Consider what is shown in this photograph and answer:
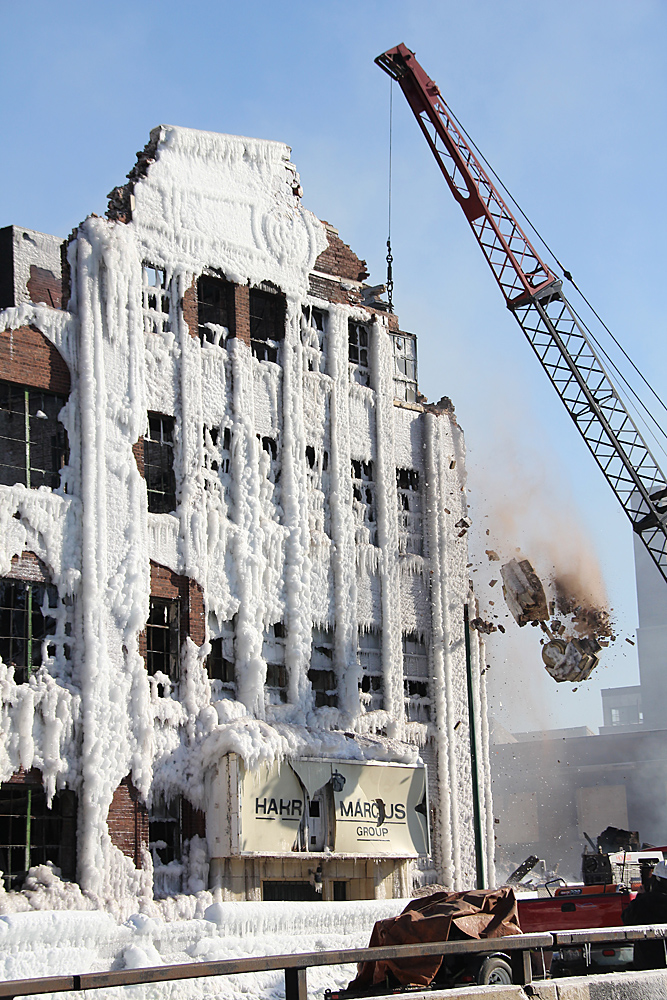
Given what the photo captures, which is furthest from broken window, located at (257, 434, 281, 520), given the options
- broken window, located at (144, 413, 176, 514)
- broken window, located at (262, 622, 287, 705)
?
broken window, located at (262, 622, 287, 705)

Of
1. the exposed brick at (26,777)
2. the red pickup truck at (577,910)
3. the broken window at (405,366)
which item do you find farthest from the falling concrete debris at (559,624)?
the exposed brick at (26,777)

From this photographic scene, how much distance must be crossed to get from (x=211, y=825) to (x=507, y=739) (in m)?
85.9

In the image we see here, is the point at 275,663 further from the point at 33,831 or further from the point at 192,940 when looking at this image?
the point at 33,831

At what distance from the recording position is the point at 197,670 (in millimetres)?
26672

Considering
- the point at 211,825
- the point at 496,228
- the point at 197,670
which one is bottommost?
the point at 211,825

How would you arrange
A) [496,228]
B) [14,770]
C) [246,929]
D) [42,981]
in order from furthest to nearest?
1. [496,228]
2. [246,929]
3. [14,770]
4. [42,981]

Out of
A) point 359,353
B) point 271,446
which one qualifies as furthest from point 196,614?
point 359,353

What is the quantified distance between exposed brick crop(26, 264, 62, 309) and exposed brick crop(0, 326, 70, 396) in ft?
2.80

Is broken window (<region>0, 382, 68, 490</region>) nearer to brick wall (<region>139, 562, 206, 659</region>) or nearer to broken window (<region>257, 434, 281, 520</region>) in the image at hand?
brick wall (<region>139, 562, 206, 659</region>)

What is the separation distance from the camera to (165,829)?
2572cm

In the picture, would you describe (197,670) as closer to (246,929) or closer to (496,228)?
(246,929)

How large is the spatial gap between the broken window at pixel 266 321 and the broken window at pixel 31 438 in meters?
6.06

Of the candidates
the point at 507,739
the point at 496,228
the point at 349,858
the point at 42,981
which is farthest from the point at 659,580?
the point at 42,981

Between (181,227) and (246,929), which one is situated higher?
(181,227)
